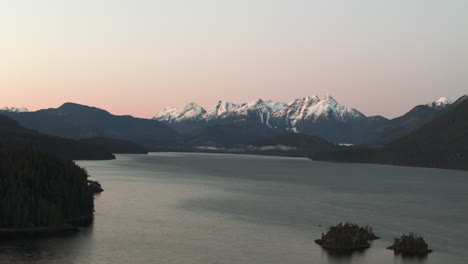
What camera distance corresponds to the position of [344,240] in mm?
124312

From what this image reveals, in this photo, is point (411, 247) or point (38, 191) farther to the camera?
point (38, 191)

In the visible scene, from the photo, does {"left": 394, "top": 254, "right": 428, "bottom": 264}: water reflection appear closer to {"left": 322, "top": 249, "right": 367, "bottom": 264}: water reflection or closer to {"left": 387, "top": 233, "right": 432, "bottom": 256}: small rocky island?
{"left": 387, "top": 233, "right": 432, "bottom": 256}: small rocky island

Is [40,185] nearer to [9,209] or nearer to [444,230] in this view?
[9,209]

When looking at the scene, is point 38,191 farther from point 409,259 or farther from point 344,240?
point 409,259

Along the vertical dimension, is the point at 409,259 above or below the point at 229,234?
below

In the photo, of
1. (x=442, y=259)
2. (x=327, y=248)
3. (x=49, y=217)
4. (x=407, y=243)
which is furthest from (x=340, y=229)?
(x=49, y=217)

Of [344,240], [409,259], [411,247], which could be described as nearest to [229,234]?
[344,240]

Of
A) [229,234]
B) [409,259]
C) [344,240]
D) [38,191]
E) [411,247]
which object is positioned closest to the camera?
[409,259]

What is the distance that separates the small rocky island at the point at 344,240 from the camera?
124 metres

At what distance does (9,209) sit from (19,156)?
88.3ft

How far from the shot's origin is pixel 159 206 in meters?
190

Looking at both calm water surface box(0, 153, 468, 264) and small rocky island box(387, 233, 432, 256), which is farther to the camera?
small rocky island box(387, 233, 432, 256)

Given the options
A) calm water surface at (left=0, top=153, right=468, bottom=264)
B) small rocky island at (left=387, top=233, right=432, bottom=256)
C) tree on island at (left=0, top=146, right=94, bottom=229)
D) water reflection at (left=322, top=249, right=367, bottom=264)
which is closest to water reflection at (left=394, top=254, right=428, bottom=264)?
calm water surface at (left=0, top=153, right=468, bottom=264)

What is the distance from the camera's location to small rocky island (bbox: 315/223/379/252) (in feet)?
407
